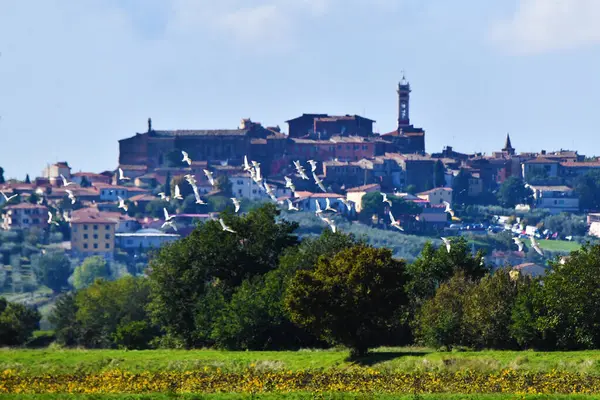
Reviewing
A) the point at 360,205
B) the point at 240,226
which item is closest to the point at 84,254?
the point at 360,205

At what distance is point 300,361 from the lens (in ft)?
158

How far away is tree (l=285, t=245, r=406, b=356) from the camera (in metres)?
50.3

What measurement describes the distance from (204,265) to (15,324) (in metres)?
12.7

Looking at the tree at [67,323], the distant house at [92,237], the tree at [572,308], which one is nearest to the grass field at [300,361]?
the tree at [572,308]

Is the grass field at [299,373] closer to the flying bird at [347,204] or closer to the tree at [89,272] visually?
the tree at [89,272]

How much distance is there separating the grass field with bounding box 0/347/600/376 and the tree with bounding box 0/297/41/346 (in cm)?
1595

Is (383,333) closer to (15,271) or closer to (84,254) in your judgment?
(15,271)

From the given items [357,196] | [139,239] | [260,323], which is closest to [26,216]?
[139,239]

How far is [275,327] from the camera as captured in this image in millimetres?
57375

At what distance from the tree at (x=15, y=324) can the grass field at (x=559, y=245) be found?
9320cm

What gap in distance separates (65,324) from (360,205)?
117 meters

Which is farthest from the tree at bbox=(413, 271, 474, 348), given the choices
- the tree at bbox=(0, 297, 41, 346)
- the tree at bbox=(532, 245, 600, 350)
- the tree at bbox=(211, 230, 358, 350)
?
the tree at bbox=(0, 297, 41, 346)

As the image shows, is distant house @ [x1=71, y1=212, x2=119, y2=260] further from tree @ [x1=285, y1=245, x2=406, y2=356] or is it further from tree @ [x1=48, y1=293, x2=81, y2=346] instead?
tree @ [x1=285, y1=245, x2=406, y2=356]

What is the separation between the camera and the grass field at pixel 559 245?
16738 centimetres
